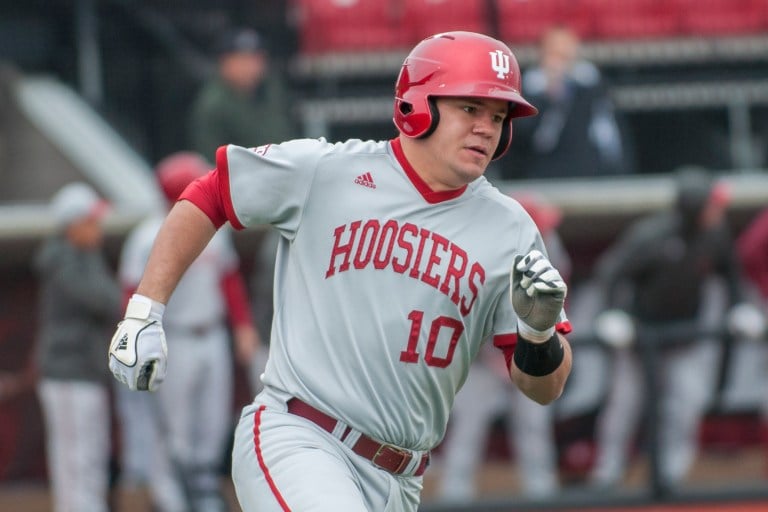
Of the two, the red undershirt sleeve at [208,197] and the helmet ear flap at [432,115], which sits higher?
the helmet ear flap at [432,115]

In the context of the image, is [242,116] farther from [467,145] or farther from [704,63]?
[467,145]

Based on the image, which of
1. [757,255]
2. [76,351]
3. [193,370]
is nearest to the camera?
[193,370]

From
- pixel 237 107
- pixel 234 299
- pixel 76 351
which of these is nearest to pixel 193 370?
→ pixel 234 299

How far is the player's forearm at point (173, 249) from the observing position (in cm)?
402

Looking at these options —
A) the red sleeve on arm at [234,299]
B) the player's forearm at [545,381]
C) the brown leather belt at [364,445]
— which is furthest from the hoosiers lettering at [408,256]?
the red sleeve on arm at [234,299]

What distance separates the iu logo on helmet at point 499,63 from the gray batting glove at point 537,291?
51 centimetres

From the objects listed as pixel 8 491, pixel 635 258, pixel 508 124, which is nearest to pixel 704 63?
pixel 635 258

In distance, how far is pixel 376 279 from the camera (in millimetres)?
4059

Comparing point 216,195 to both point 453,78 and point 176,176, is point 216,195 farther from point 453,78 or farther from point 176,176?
point 176,176

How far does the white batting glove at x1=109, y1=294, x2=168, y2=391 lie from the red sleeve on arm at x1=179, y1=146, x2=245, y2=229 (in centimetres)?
29

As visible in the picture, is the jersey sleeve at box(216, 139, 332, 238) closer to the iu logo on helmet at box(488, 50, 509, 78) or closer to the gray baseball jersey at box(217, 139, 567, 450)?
the gray baseball jersey at box(217, 139, 567, 450)

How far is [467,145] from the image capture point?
159 inches

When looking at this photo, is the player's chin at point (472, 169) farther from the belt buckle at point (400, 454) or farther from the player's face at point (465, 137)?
the belt buckle at point (400, 454)

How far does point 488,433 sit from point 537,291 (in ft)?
15.9
